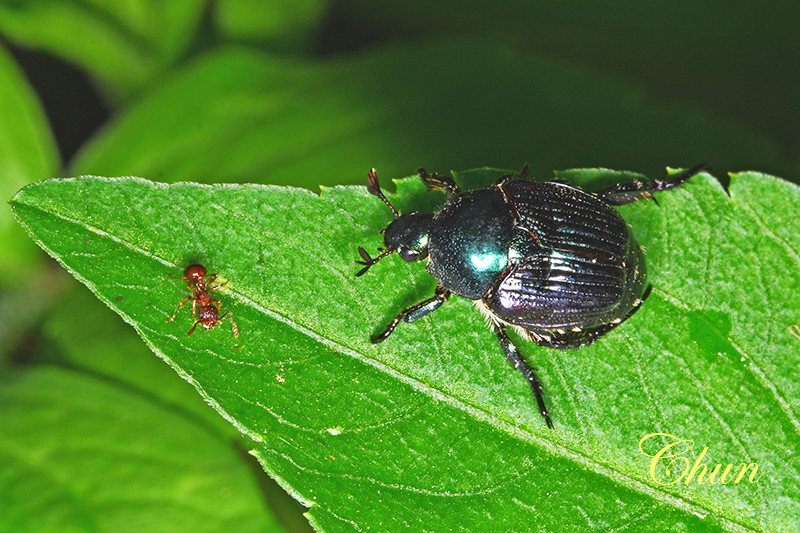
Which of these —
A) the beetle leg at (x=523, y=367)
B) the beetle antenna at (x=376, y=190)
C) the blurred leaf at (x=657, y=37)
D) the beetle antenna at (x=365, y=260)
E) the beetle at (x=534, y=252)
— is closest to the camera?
the beetle leg at (x=523, y=367)

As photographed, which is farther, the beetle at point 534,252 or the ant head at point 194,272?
the beetle at point 534,252

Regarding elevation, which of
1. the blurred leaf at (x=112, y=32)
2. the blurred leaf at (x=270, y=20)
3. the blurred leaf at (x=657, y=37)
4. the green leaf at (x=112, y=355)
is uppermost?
the blurred leaf at (x=657, y=37)

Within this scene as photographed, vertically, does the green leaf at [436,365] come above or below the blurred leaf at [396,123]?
below

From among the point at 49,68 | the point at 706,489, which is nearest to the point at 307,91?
the point at 49,68

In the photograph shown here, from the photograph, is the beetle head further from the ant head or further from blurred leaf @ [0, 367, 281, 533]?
blurred leaf @ [0, 367, 281, 533]

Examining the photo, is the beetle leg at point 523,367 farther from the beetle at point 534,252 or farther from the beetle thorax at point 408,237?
the beetle thorax at point 408,237

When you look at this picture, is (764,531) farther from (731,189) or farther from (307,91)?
(307,91)

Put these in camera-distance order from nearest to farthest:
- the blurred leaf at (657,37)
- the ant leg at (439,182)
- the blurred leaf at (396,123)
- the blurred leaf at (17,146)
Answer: the ant leg at (439,182) < the blurred leaf at (17,146) < the blurred leaf at (396,123) < the blurred leaf at (657,37)

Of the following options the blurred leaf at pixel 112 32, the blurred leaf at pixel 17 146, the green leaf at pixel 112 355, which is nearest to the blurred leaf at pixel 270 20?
the blurred leaf at pixel 112 32
